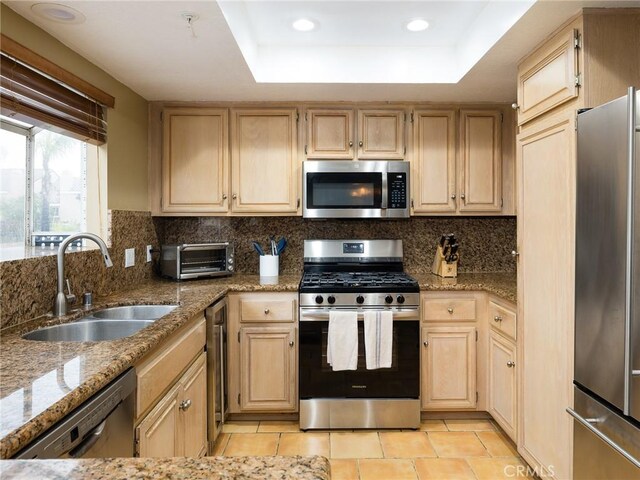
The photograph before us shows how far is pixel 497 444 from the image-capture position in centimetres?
260

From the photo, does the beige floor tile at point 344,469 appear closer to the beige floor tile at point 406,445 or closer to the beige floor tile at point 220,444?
the beige floor tile at point 406,445

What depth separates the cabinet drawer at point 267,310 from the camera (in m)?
2.81

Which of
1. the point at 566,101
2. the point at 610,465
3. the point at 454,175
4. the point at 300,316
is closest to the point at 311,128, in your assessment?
the point at 454,175

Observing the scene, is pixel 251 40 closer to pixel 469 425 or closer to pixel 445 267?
pixel 445 267

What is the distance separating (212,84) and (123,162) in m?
0.73

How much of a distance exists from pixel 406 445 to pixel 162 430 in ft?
5.01

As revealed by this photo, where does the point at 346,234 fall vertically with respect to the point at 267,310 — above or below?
above

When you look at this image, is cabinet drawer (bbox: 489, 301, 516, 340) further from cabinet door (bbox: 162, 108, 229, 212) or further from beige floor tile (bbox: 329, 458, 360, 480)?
cabinet door (bbox: 162, 108, 229, 212)

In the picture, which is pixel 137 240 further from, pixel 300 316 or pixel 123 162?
pixel 300 316

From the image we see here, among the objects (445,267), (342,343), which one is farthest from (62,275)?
(445,267)

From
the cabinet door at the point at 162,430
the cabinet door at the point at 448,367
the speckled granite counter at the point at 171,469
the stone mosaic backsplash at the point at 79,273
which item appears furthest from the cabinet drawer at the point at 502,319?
the stone mosaic backsplash at the point at 79,273

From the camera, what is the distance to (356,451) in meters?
2.53

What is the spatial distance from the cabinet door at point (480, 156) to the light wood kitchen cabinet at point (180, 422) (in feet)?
6.97

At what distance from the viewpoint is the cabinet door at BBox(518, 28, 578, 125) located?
1.80 metres
